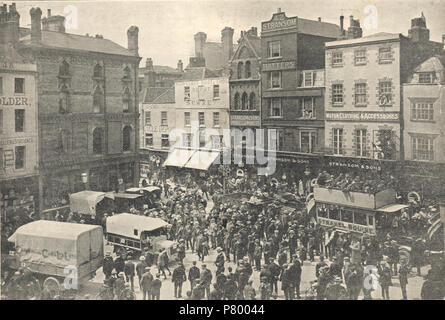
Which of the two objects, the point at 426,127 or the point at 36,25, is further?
the point at 36,25

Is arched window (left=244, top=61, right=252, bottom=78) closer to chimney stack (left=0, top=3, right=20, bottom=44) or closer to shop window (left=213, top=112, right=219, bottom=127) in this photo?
shop window (left=213, top=112, right=219, bottom=127)

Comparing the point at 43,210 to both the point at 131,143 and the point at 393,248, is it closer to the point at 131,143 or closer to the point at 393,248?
the point at 131,143

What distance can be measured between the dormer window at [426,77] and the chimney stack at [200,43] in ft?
26.1

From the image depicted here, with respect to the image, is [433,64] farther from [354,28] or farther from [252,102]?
[252,102]

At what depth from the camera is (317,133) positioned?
1733cm

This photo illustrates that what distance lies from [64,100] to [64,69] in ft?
4.29

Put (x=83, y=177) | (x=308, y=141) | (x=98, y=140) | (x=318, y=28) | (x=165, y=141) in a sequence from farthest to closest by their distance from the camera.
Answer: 1. (x=165, y=141)
2. (x=98, y=140)
3. (x=83, y=177)
4. (x=308, y=141)
5. (x=318, y=28)

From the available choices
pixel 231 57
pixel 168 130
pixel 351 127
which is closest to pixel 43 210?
pixel 168 130

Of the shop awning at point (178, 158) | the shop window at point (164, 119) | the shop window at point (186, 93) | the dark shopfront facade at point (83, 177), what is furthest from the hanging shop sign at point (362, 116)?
the dark shopfront facade at point (83, 177)

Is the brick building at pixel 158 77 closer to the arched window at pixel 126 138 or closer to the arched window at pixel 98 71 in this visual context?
the arched window at pixel 98 71

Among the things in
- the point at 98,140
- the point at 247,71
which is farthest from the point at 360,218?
the point at 98,140

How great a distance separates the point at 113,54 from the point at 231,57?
535 cm

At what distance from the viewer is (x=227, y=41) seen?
1800 centimetres

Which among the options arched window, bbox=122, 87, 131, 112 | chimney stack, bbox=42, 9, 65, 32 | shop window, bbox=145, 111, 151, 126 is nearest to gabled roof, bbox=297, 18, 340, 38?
arched window, bbox=122, 87, 131, 112
